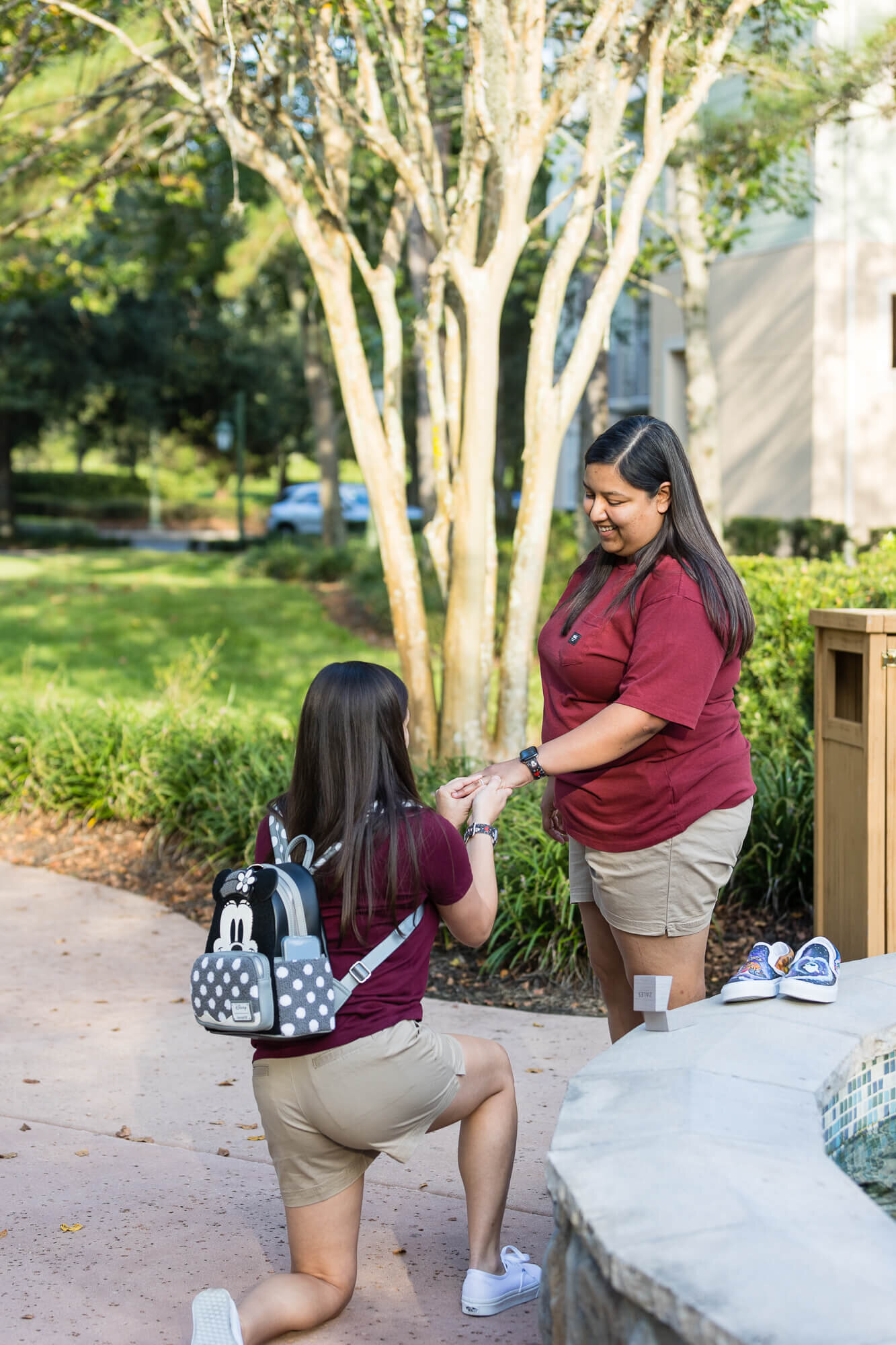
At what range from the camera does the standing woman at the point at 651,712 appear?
2.97 metres

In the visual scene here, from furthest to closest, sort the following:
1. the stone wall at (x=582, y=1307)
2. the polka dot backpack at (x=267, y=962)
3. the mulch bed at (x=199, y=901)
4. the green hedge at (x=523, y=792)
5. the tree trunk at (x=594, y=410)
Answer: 1. the tree trunk at (x=594, y=410)
2. the green hedge at (x=523, y=792)
3. the mulch bed at (x=199, y=901)
4. the polka dot backpack at (x=267, y=962)
5. the stone wall at (x=582, y=1307)

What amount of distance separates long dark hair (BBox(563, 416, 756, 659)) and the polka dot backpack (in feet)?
3.36

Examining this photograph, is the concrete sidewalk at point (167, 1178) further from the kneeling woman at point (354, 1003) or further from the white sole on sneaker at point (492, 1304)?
the kneeling woman at point (354, 1003)

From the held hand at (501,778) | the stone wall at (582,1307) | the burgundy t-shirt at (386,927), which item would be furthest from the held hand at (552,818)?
the stone wall at (582,1307)

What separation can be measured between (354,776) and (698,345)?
10.1 m

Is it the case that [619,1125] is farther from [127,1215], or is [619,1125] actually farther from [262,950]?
[127,1215]

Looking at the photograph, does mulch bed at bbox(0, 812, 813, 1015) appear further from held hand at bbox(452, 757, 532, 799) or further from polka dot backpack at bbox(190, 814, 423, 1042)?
polka dot backpack at bbox(190, 814, 423, 1042)

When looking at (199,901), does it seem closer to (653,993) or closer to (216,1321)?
(653,993)

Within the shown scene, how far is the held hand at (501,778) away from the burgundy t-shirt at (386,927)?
0.28 m

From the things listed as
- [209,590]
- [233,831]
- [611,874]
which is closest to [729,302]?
[209,590]

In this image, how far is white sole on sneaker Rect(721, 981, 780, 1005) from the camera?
10.3 feet

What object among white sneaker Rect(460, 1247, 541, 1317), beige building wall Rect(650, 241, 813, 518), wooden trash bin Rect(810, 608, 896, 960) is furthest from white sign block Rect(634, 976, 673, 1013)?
beige building wall Rect(650, 241, 813, 518)

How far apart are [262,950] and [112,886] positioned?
4.64 m

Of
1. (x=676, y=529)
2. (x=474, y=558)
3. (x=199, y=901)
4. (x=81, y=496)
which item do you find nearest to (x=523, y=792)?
(x=474, y=558)
